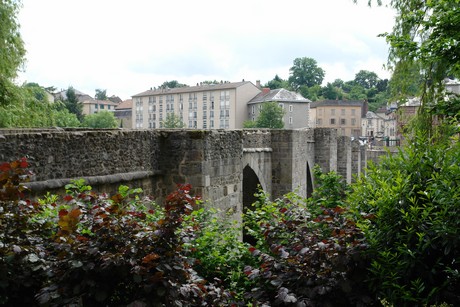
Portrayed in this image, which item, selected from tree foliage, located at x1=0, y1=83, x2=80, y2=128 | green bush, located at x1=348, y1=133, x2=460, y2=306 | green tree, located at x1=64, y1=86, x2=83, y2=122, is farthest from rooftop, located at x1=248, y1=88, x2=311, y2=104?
green bush, located at x1=348, y1=133, x2=460, y2=306

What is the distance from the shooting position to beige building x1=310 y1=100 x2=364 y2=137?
113500 millimetres

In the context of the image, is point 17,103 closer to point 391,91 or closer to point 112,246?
point 391,91

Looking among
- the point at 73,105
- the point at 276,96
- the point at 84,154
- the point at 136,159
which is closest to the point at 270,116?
the point at 276,96

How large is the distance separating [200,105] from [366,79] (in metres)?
75.7

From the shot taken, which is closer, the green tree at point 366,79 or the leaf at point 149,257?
the leaf at point 149,257

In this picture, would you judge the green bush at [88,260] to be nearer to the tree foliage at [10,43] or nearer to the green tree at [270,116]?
the tree foliage at [10,43]

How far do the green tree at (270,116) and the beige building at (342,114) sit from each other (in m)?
33.0

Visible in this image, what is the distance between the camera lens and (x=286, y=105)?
91.6 meters

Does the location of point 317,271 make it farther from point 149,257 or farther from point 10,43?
point 10,43

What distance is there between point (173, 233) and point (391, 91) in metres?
10.4

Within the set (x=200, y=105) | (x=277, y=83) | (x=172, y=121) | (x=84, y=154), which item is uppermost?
(x=277, y=83)

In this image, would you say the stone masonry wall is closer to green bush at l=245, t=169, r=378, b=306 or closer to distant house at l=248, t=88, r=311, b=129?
green bush at l=245, t=169, r=378, b=306

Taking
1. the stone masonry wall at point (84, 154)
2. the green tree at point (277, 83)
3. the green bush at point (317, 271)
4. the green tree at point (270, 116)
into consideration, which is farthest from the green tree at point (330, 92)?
the green bush at point (317, 271)

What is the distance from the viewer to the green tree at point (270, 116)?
81.7 metres
